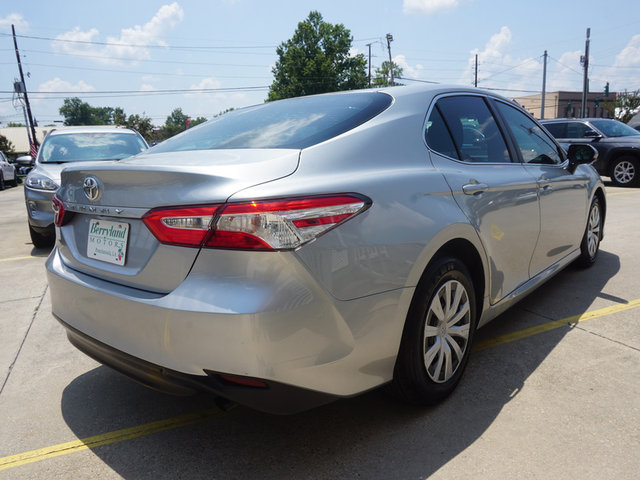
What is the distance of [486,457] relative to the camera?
82.0 inches

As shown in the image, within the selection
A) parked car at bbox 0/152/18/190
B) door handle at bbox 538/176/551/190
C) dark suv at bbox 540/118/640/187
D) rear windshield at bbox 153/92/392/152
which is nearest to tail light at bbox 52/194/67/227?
rear windshield at bbox 153/92/392/152

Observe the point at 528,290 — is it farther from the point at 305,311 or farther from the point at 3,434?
the point at 3,434

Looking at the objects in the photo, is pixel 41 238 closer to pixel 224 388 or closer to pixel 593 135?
pixel 224 388

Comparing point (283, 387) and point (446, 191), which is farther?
point (446, 191)

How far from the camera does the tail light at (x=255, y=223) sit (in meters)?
1.70

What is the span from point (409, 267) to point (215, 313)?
833mm

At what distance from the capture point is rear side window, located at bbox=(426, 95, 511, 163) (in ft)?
8.77

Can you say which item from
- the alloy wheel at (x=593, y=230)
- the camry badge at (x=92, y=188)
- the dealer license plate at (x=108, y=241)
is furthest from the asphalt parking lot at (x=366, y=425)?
the alloy wheel at (x=593, y=230)

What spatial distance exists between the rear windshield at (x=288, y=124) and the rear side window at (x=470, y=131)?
0.37m

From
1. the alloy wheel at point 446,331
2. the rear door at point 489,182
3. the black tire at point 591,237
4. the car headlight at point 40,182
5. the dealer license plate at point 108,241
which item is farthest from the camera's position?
the car headlight at point 40,182

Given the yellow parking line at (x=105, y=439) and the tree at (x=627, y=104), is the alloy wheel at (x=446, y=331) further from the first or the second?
the tree at (x=627, y=104)

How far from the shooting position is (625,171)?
11977 mm

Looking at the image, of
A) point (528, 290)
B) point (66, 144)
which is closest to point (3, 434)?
point (528, 290)

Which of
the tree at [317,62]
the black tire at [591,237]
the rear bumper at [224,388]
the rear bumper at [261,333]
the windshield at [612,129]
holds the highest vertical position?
the tree at [317,62]
